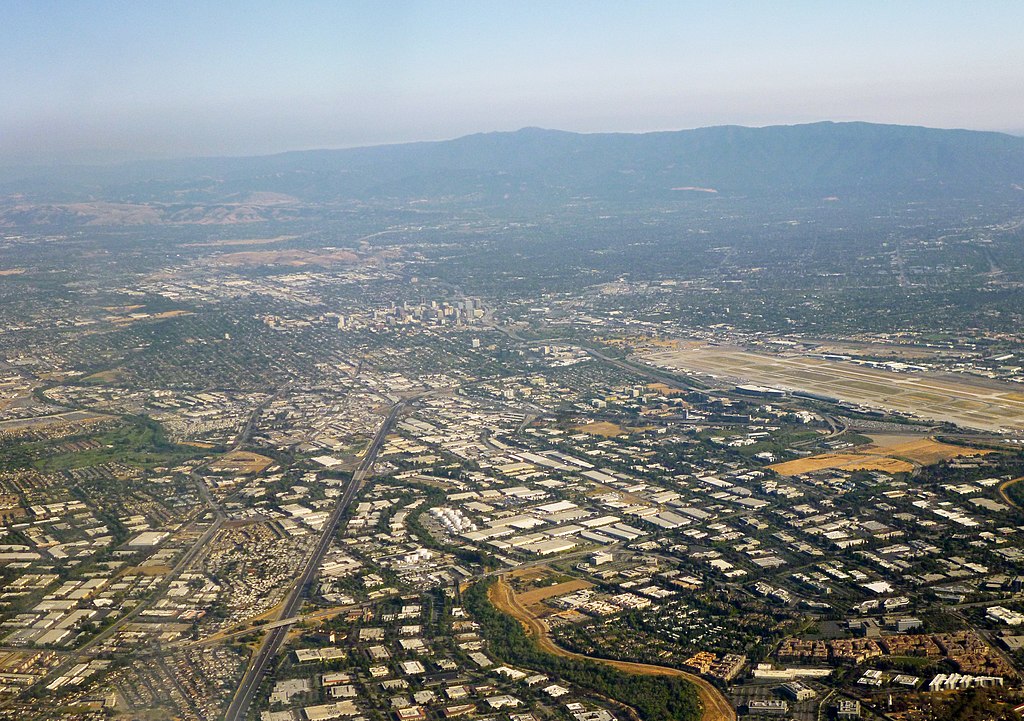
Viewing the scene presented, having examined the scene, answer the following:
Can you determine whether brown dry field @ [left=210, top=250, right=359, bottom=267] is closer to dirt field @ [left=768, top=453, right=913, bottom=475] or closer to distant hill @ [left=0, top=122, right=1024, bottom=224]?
distant hill @ [left=0, top=122, right=1024, bottom=224]

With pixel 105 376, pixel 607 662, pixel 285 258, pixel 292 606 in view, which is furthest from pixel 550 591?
pixel 285 258

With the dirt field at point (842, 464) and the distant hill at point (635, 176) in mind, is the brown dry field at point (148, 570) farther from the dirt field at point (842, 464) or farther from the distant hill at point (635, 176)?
the distant hill at point (635, 176)

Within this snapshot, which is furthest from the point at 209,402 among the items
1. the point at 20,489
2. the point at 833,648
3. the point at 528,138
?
the point at 528,138

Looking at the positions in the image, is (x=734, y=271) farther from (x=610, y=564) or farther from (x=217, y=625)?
(x=217, y=625)

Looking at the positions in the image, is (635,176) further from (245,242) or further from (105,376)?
(105,376)

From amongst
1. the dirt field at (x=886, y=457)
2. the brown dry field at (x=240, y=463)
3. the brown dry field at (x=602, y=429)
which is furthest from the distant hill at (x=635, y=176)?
the dirt field at (x=886, y=457)

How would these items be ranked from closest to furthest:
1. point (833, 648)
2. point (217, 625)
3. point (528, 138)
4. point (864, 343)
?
point (833, 648) → point (217, 625) → point (864, 343) → point (528, 138)
